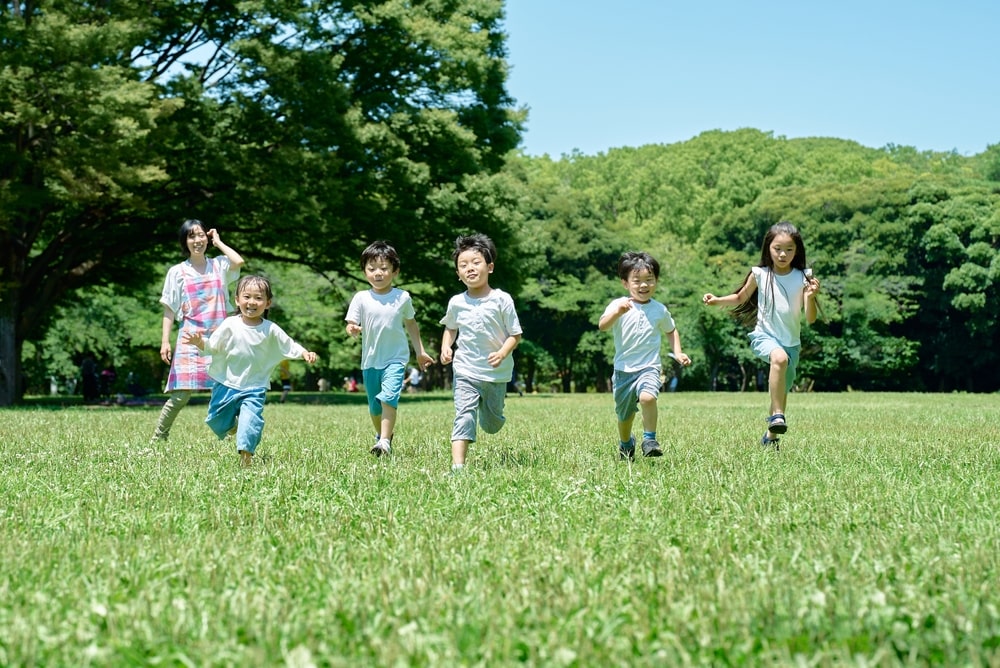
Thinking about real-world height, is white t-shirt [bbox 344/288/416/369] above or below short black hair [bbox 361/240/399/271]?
below

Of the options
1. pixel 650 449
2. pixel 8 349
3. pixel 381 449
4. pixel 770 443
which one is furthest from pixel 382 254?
pixel 8 349

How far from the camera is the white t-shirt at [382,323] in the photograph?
8586mm

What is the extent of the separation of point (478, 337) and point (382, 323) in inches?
52.4

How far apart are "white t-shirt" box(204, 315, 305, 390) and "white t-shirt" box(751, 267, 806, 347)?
4.27 meters

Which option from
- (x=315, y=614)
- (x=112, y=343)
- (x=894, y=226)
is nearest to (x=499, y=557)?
(x=315, y=614)

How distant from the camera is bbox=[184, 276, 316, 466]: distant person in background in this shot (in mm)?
7918

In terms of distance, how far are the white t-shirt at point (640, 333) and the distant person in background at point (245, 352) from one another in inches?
102

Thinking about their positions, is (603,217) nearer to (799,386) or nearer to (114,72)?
(799,386)

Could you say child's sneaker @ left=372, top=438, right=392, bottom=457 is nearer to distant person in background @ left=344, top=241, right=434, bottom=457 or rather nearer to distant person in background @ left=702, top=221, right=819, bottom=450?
distant person in background @ left=344, top=241, right=434, bottom=457

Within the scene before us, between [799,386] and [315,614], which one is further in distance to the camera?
[799,386]

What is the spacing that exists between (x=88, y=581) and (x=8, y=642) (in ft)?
2.63

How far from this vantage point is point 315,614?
3148mm

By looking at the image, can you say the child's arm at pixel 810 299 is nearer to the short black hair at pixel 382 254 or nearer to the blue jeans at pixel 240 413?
the short black hair at pixel 382 254

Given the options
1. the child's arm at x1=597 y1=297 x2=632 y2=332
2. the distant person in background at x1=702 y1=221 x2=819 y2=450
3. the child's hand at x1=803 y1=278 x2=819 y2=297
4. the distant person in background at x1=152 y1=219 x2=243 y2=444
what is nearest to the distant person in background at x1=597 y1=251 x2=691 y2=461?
the child's arm at x1=597 y1=297 x2=632 y2=332
